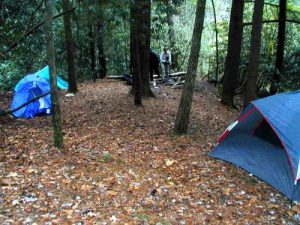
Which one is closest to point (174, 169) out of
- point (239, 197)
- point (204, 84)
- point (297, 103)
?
point (239, 197)

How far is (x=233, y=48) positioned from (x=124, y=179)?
802 centimetres

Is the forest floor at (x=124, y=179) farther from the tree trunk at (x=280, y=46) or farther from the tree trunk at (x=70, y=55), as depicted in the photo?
the tree trunk at (x=280, y=46)

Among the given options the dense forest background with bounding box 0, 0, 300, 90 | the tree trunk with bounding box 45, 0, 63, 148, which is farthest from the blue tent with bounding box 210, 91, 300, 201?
the dense forest background with bounding box 0, 0, 300, 90

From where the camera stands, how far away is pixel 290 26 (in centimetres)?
1775

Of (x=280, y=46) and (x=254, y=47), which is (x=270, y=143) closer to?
(x=254, y=47)

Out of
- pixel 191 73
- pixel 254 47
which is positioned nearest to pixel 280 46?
pixel 254 47

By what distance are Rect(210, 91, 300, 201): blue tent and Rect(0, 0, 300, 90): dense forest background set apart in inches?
144

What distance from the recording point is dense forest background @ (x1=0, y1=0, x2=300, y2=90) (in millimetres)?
9902

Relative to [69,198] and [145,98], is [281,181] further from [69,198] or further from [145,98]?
[145,98]

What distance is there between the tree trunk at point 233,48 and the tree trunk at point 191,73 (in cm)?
504

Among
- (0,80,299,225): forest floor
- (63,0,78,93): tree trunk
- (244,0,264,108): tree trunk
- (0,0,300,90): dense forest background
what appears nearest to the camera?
(0,80,299,225): forest floor

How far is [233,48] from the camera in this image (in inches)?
501

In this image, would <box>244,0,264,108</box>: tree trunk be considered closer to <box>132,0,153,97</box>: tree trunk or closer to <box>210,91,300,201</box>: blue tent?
<box>210,91,300,201</box>: blue tent

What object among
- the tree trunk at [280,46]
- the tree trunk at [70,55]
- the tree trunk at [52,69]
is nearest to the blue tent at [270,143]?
the tree trunk at [52,69]
